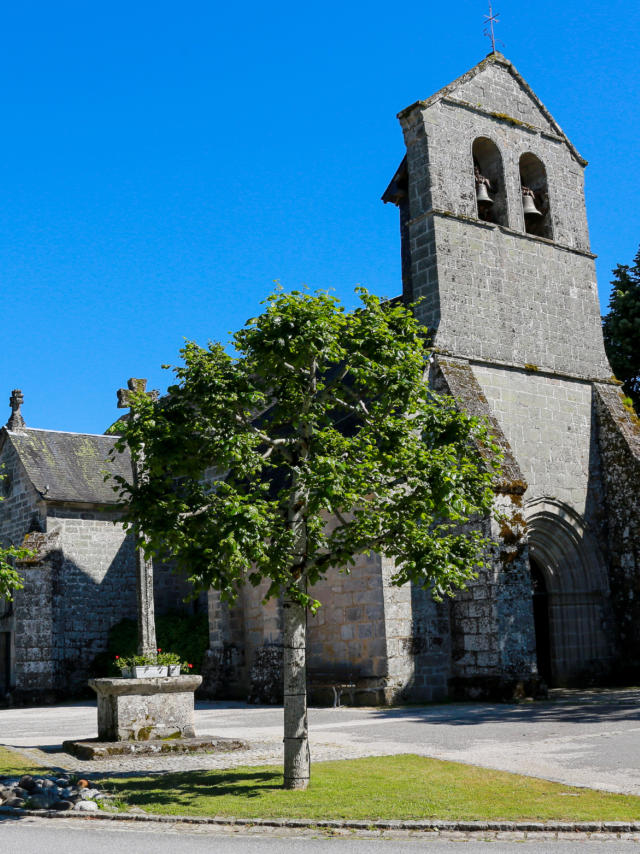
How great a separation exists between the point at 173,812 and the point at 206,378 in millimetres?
3643

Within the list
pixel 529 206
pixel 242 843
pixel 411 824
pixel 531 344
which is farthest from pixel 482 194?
pixel 242 843

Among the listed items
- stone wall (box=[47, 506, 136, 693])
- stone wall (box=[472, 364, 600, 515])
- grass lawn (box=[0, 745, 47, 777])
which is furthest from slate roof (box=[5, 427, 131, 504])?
grass lawn (box=[0, 745, 47, 777])

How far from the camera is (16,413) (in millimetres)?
24703

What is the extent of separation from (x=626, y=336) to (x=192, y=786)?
19.9 meters

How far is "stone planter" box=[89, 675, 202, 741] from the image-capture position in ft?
34.6

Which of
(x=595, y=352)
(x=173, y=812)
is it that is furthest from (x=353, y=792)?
(x=595, y=352)

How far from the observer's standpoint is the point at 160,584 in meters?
24.1

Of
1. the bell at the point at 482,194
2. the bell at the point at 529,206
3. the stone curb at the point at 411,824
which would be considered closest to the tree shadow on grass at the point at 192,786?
the stone curb at the point at 411,824

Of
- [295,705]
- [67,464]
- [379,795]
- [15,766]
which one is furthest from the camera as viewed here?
[67,464]

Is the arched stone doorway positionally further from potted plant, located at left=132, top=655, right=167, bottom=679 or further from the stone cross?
potted plant, located at left=132, top=655, right=167, bottom=679

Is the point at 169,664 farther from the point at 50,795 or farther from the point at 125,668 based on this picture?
the point at 50,795

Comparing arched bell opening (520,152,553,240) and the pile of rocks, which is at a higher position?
arched bell opening (520,152,553,240)

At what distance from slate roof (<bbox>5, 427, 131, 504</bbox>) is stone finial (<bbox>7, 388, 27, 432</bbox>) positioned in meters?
0.17

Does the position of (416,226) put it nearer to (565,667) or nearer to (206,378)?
(565,667)
